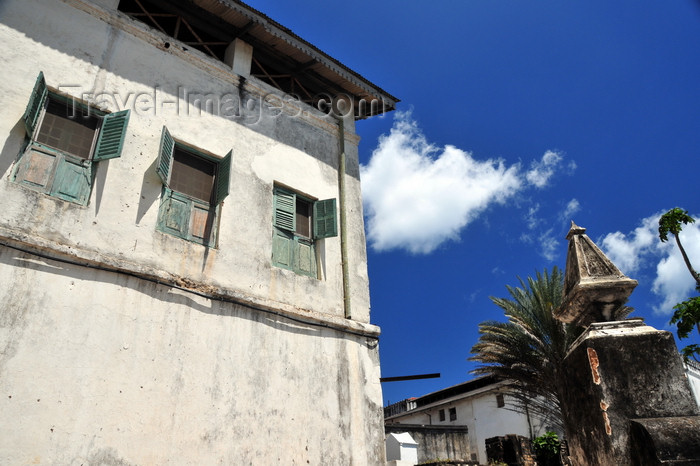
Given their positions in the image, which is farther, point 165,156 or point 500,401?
point 500,401

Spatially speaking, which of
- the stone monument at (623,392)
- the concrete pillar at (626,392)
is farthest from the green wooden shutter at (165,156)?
the concrete pillar at (626,392)

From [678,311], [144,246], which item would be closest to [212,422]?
[144,246]

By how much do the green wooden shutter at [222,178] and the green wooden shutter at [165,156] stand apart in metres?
0.70

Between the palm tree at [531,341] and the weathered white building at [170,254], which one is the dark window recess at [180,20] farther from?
the palm tree at [531,341]

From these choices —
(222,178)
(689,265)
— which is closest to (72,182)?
(222,178)

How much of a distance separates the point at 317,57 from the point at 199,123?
9.35 feet

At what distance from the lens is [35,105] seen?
5.72 meters

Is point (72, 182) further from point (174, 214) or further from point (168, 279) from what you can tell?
point (168, 279)

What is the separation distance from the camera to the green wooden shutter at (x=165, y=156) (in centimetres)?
640

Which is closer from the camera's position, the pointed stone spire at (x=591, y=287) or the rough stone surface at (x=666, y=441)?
the rough stone surface at (x=666, y=441)

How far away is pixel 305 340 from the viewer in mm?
6922

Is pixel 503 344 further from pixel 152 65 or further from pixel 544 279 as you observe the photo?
pixel 152 65

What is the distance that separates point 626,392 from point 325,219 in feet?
18.8

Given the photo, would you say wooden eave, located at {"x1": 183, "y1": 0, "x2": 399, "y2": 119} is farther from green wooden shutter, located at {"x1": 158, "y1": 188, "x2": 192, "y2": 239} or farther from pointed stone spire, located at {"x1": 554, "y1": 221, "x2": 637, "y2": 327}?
pointed stone spire, located at {"x1": 554, "y1": 221, "x2": 637, "y2": 327}
